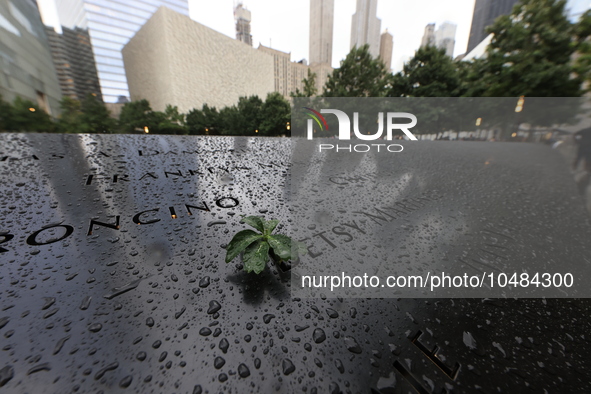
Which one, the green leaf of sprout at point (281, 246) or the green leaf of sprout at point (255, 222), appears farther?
the green leaf of sprout at point (255, 222)

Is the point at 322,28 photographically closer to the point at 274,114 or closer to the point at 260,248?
the point at 274,114

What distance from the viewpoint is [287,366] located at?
62 centimetres

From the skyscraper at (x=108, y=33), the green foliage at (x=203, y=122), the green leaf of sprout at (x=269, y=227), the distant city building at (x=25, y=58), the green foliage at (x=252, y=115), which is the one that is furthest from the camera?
the skyscraper at (x=108, y=33)

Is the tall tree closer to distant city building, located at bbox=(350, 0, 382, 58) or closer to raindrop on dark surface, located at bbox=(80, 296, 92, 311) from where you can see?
raindrop on dark surface, located at bbox=(80, 296, 92, 311)

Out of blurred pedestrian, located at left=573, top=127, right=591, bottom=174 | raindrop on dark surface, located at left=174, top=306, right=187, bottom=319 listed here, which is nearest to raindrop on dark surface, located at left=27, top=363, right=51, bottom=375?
raindrop on dark surface, located at left=174, top=306, right=187, bottom=319

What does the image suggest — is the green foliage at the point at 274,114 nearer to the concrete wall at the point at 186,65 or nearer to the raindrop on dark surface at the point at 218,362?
the concrete wall at the point at 186,65

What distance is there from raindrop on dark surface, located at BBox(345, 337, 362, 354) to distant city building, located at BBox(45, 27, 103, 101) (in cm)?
6143

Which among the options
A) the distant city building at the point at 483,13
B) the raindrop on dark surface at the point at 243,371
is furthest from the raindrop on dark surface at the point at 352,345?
the distant city building at the point at 483,13

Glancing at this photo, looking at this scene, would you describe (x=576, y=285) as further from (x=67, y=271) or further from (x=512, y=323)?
(x=67, y=271)

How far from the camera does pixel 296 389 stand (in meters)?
0.58

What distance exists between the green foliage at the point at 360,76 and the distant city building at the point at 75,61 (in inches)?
2017

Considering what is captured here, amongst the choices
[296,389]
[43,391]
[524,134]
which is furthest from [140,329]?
[524,134]

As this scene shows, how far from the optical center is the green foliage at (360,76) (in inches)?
623

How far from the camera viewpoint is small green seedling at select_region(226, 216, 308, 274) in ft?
2.74
